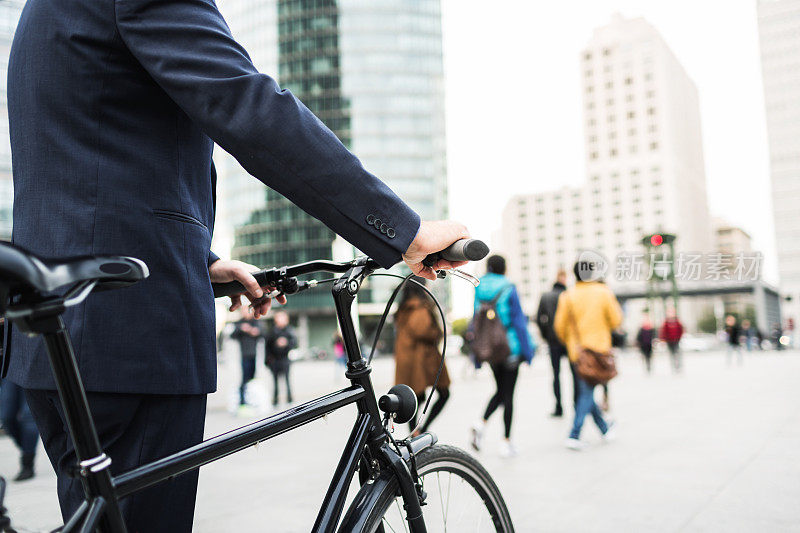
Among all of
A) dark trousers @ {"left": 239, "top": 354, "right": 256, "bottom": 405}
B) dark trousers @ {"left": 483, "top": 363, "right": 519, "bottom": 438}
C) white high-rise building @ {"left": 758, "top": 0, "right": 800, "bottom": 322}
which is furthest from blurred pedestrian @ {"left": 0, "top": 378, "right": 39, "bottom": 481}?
white high-rise building @ {"left": 758, "top": 0, "right": 800, "bottom": 322}

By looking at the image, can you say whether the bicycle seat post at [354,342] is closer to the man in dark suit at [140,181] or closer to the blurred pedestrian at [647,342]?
the man in dark suit at [140,181]

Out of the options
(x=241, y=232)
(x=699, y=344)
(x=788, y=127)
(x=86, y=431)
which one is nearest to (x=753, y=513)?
(x=86, y=431)

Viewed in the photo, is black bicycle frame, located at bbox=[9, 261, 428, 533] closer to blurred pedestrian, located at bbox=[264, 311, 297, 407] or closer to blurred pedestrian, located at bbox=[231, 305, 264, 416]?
blurred pedestrian, located at bbox=[231, 305, 264, 416]

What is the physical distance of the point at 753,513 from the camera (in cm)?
380

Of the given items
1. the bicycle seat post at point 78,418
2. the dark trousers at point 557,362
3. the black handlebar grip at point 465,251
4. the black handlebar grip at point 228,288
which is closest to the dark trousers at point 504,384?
the dark trousers at point 557,362

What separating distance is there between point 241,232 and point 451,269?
72.6m

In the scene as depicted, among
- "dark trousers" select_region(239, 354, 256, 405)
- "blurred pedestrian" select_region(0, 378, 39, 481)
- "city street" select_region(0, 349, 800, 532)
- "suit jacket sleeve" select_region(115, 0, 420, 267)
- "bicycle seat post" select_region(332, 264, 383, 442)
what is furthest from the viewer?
"dark trousers" select_region(239, 354, 256, 405)

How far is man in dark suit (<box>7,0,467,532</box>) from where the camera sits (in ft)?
3.96

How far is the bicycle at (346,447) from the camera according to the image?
36.4 inches

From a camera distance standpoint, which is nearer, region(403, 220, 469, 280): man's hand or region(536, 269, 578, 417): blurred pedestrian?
region(403, 220, 469, 280): man's hand

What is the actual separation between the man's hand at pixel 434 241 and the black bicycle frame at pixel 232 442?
202mm

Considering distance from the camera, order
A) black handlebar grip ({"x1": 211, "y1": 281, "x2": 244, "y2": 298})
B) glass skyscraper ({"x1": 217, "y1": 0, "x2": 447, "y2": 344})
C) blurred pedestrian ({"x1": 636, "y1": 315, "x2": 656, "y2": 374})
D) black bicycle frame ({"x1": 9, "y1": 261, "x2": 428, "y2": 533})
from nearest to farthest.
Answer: black bicycle frame ({"x1": 9, "y1": 261, "x2": 428, "y2": 533}) < black handlebar grip ({"x1": 211, "y1": 281, "x2": 244, "y2": 298}) < blurred pedestrian ({"x1": 636, "y1": 315, "x2": 656, "y2": 374}) < glass skyscraper ({"x1": 217, "y1": 0, "x2": 447, "y2": 344})

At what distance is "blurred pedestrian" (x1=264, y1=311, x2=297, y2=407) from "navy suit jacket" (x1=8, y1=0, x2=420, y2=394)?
9.34 meters

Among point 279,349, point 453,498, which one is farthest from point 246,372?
point 453,498
